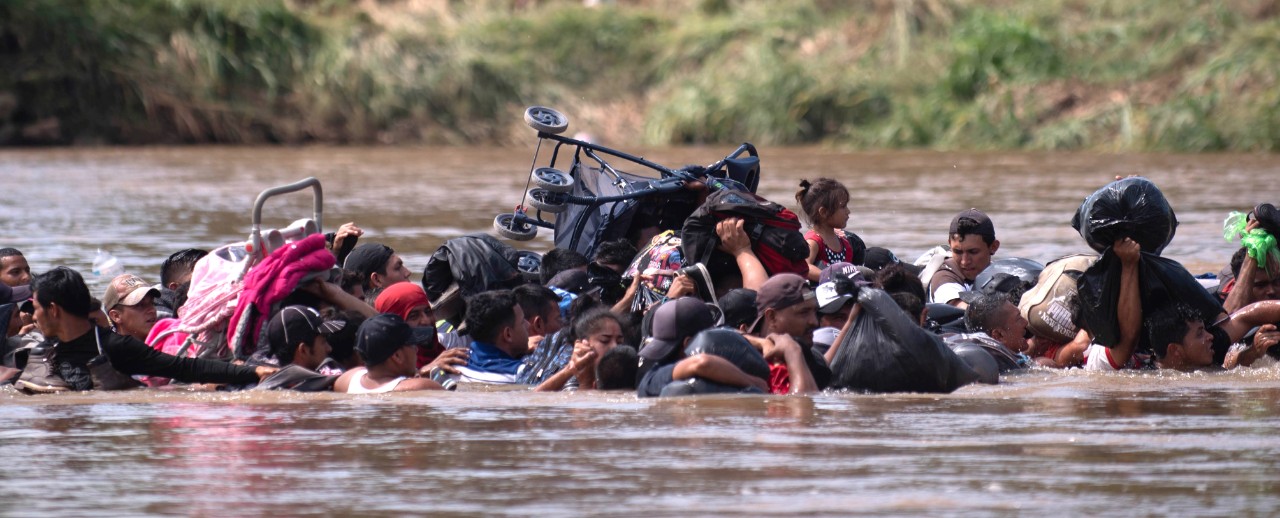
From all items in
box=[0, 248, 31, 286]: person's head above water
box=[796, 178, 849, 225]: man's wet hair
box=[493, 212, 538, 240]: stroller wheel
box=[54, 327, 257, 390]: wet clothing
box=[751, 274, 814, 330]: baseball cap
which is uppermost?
box=[796, 178, 849, 225]: man's wet hair

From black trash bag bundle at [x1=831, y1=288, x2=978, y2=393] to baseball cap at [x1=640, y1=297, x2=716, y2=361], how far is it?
579mm

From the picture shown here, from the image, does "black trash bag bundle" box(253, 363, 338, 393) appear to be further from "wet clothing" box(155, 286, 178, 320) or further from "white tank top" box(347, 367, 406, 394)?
"wet clothing" box(155, 286, 178, 320)

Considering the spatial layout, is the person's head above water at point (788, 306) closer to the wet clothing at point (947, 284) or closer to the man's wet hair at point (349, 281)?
the wet clothing at point (947, 284)

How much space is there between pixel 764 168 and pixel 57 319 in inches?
670

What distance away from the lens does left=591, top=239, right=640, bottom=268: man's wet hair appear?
9383mm

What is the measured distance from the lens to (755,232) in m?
8.70

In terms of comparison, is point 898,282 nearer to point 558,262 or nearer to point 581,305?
point 581,305

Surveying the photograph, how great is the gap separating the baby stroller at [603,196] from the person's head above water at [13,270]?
2326mm

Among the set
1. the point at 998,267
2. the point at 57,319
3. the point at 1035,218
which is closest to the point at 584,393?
the point at 57,319

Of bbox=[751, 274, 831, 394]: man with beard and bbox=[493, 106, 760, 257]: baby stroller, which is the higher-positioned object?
bbox=[493, 106, 760, 257]: baby stroller

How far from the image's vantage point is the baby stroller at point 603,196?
969cm

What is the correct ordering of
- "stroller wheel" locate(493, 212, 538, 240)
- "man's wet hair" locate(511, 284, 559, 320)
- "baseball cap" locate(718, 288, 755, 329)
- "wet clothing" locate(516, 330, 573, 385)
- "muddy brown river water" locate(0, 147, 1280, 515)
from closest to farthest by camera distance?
"muddy brown river water" locate(0, 147, 1280, 515)
"baseball cap" locate(718, 288, 755, 329)
"wet clothing" locate(516, 330, 573, 385)
"man's wet hair" locate(511, 284, 559, 320)
"stroller wheel" locate(493, 212, 538, 240)

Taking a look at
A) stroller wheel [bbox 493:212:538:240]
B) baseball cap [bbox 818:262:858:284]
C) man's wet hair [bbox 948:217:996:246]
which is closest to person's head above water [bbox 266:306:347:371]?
stroller wheel [bbox 493:212:538:240]

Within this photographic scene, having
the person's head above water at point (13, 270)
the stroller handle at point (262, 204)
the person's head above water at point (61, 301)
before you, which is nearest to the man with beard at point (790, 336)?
the stroller handle at point (262, 204)
